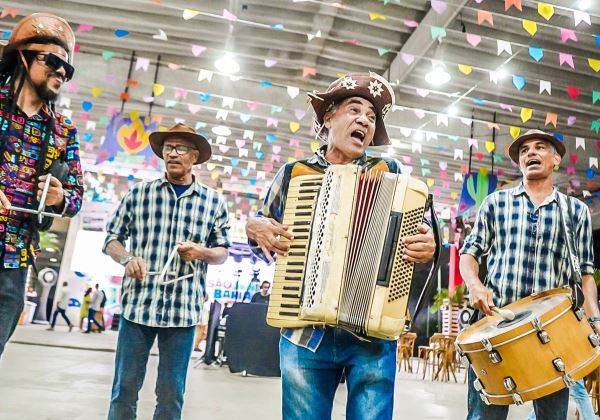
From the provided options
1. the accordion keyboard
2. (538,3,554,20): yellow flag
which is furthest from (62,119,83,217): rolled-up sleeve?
(538,3,554,20): yellow flag

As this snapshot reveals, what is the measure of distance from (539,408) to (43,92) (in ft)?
7.41

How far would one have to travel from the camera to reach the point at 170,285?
2.41m

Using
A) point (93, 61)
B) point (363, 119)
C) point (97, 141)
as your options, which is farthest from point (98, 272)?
point (363, 119)

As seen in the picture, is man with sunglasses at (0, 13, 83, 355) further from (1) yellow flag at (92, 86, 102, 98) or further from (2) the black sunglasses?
A: (1) yellow flag at (92, 86, 102, 98)

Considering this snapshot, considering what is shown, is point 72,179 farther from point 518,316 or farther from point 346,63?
point 346,63

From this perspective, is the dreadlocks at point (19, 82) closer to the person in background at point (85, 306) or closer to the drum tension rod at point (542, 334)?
the drum tension rod at point (542, 334)

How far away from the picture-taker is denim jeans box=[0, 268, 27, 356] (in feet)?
5.03

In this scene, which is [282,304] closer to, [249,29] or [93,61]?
[249,29]

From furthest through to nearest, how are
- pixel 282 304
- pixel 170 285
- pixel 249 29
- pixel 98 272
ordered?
pixel 98 272, pixel 249 29, pixel 170 285, pixel 282 304

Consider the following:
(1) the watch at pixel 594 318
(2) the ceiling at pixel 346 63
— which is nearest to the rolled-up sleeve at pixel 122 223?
(1) the watch at pixel 594 318

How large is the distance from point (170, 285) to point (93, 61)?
7.25 metres

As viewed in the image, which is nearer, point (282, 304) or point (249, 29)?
point (282, 304)

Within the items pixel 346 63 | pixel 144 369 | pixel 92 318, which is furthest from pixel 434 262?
pixel 92 318

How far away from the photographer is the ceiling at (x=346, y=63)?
645 cm
